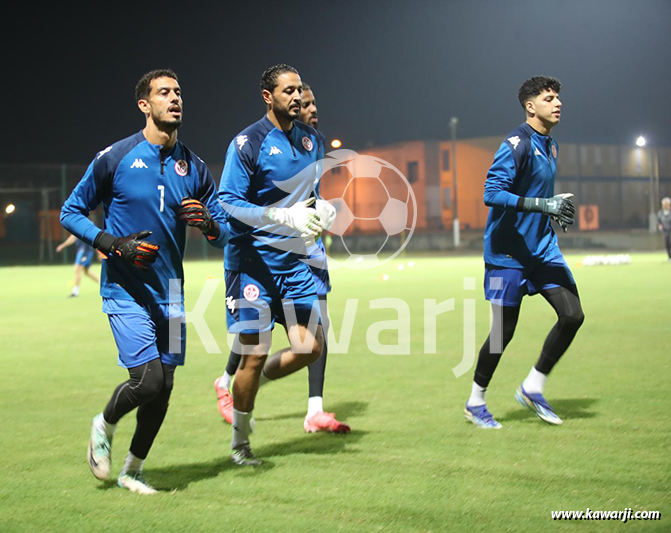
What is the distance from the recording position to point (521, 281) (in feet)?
21.5

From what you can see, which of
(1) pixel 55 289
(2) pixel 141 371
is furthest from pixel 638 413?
(1) pixel 55 289

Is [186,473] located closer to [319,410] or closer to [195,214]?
[319,410]

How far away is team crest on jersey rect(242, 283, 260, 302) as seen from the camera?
5.63 m

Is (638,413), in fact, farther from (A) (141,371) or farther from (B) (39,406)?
(B) (39,406)

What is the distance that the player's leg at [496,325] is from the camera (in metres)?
6.52

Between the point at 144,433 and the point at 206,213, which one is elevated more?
the point at 206,213

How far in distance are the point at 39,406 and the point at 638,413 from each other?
4.81 m

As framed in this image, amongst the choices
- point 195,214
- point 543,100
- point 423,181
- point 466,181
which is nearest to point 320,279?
point 195,214

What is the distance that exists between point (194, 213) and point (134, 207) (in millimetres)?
363

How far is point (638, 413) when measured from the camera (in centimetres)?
679

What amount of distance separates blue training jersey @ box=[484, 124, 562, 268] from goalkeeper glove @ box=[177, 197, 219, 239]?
2332 millimetres

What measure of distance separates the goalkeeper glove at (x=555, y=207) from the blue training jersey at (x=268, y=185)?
1545 millimetres

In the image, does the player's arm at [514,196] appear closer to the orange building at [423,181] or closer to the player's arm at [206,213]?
the player's arm at [206,213]

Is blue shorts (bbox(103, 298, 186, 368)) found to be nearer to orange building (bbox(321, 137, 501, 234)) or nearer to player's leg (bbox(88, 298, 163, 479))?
player's leg (bbox(88, 298, 163, 479))
